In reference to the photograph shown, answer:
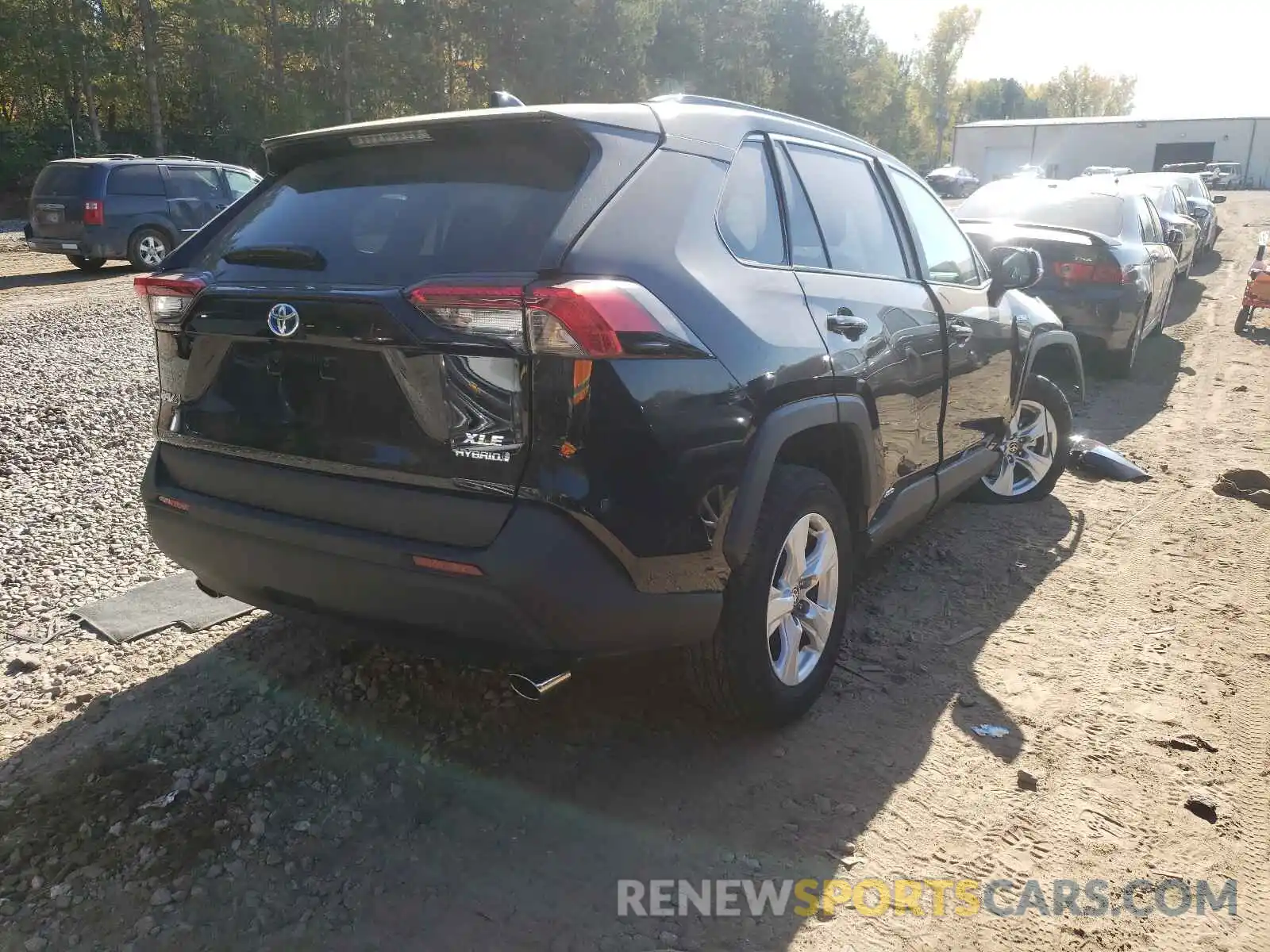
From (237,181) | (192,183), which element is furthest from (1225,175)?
(192,183)

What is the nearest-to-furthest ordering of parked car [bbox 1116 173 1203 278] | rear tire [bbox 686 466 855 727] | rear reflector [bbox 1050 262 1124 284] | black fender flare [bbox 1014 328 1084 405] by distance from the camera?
rear tire [bbox 686 466 855 727], black fender flare [bbox 1014 328 1084 405], rear reflector [bbox 1050 262 1124 284], parked car [bbox 1116 173 1203 278]

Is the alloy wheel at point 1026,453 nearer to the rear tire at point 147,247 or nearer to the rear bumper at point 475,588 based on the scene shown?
the rear bumper at point 475,588

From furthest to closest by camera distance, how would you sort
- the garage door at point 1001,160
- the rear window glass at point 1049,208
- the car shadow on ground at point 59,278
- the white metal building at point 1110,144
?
1. the garage door at point 1001,160
2. the white metal building at point 1110,144
3. the car shadow on ground at point 59,278
4. the rear window glass at point 1049,208

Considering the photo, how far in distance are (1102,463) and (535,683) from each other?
4931mm

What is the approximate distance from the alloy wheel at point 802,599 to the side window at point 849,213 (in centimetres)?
96

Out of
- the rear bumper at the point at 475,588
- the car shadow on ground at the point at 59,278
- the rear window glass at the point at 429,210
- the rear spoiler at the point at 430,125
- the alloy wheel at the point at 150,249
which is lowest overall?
the car shadow on ground at the point at 59,278

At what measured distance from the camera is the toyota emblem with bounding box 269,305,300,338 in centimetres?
247

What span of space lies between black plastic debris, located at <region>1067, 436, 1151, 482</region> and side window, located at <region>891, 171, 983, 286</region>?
6.71ft

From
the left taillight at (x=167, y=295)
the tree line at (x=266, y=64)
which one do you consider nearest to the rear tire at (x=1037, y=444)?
the left taillight at (x=167, y=295)

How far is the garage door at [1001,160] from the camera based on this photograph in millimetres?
53281

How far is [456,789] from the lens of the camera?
2738 millimetres

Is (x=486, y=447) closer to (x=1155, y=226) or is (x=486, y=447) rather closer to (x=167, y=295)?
(x=167, y=295)

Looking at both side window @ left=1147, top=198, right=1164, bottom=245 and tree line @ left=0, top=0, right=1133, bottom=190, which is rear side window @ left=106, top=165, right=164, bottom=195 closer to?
side window @ left=1147, top=198, right=1164, bottom=245

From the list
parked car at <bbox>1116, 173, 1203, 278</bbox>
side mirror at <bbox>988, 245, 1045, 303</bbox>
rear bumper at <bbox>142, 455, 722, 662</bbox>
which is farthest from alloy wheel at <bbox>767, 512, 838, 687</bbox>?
parked car at <bbox>1116, 173, 1203, 278</bbox>
